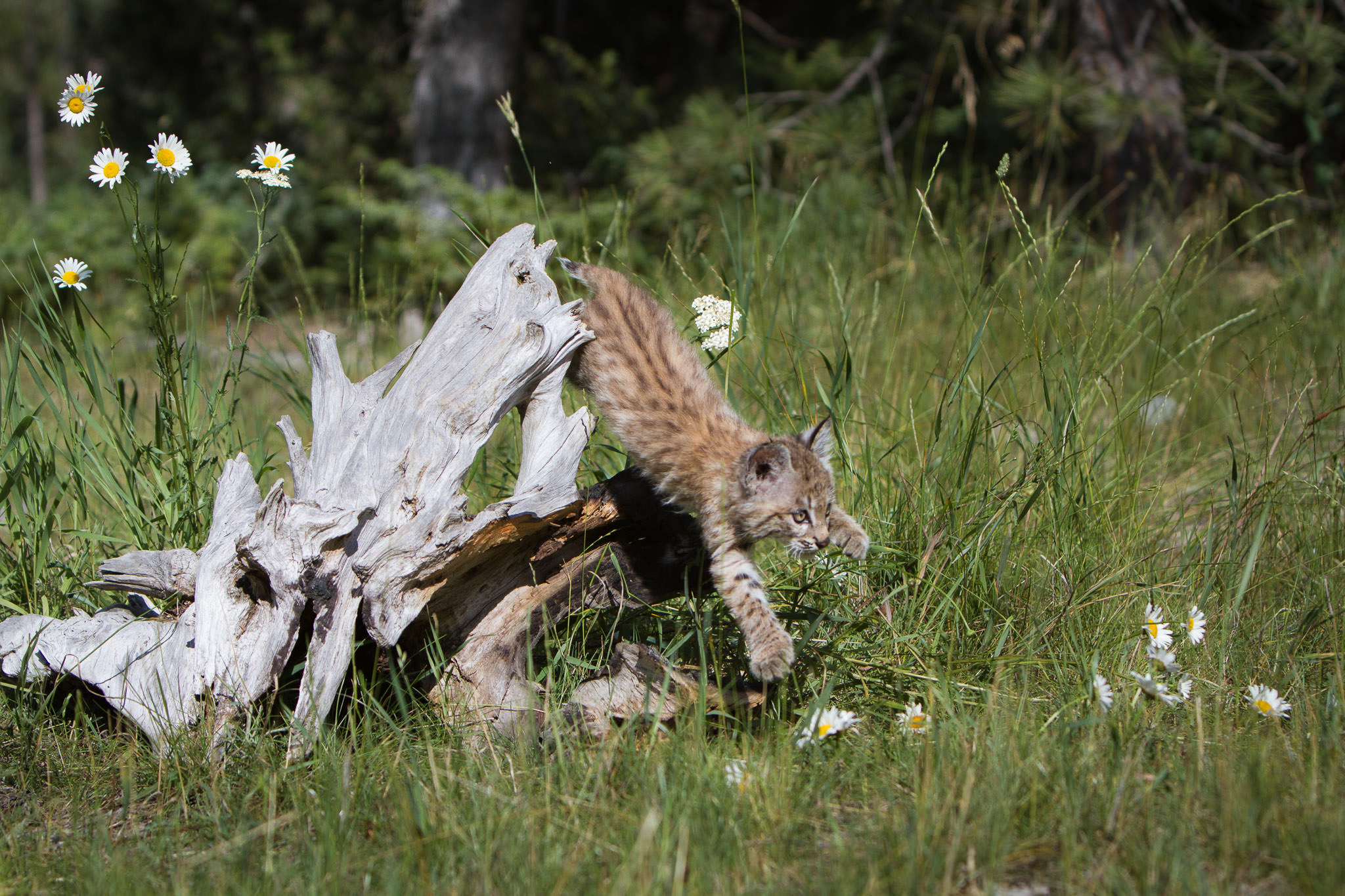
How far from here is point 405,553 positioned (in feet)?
9.75

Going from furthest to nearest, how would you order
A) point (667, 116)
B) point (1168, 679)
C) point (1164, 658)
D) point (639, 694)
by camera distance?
point (667, 116) < point (1168, 679) < point (639, 694) < point (1164, 658)

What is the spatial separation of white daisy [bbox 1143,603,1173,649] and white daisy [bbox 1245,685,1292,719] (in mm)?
268

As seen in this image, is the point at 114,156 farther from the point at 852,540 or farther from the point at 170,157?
the point at 852,540

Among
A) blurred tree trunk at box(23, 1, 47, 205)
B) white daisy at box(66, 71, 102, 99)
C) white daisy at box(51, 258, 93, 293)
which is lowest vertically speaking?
white daisy at box(51, 258, 93, 293)

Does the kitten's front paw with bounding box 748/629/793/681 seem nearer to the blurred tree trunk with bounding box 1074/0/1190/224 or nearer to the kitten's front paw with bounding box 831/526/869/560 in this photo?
the kitten's front paw with bounding box 831/526/869/560

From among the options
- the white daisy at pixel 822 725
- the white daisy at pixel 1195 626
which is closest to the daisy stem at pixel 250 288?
the white daisy at pixel 822 725

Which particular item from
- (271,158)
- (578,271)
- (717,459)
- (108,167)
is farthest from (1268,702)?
(108,167)

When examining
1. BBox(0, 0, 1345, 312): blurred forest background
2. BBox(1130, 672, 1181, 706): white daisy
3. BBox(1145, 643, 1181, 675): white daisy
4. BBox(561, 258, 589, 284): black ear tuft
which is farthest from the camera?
BBox(0, 0, 1345, 312): blurred forest background

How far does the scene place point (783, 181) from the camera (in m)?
8.38

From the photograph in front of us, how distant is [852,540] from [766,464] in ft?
1.34

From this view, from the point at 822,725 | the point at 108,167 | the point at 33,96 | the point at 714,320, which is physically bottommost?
the point at 822,725

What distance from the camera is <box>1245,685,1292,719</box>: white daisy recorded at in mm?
2912

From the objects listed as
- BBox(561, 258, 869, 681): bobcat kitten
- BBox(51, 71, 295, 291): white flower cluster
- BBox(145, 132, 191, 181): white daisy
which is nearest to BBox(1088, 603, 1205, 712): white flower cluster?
BBox(561, 258, 869, 681): bobcat kitten

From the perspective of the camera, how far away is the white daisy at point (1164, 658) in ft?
9.70
